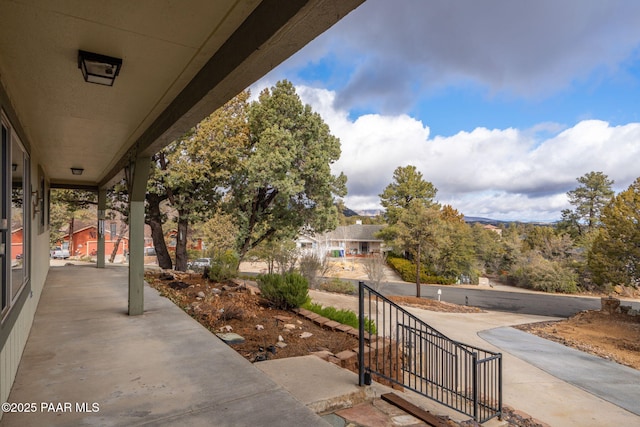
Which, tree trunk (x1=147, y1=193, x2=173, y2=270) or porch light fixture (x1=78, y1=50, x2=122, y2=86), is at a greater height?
porch light fixture (x1=78, y1=50, x2=122, y2=86)

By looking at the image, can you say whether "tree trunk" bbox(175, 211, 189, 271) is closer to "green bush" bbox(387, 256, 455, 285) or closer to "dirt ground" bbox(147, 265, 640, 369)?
"dirt ground" bbox(147, 265, 640, 369)

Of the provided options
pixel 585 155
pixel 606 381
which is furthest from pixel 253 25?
pixel 585 155

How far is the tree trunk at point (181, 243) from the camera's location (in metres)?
13.1

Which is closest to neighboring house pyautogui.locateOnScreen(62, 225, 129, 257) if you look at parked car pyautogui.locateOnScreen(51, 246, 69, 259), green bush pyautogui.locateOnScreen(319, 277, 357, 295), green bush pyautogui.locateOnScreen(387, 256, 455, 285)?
parked car pyautogui.locateOnScreen(51, 246, 69, 259)

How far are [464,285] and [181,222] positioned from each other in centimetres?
1952

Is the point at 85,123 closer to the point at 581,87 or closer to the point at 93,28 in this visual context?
the point at 93,28

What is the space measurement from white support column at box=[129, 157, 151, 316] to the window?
118cm

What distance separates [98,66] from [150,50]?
0.44m

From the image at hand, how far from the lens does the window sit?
8.88 feet

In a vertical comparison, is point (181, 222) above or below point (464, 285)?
above

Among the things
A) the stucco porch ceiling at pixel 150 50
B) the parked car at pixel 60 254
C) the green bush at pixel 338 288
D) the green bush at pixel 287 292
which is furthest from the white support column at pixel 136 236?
the parked car at pixel 60 254

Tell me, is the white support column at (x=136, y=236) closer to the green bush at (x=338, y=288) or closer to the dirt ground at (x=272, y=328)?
the dirt ground at (x=272, y=328)

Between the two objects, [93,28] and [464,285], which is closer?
[93,28]

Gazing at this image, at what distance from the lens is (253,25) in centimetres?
198
